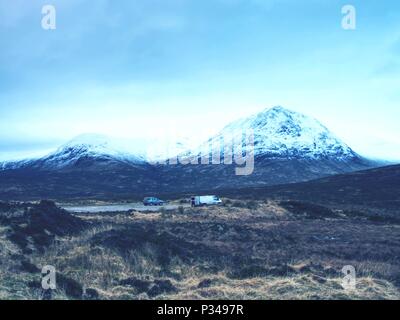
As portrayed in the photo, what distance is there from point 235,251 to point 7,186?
130m

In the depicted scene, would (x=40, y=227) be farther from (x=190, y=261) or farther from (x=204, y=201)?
(x=204, y=201)

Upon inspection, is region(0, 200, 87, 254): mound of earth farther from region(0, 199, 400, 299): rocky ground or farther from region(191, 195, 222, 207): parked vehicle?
region(191, 195, 222, 207): parked vehicle

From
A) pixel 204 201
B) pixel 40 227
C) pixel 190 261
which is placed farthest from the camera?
pixel 204 201

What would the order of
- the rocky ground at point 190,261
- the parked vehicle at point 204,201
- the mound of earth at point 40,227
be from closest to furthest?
1. the rocky ground at point 190,261
2. the mound of earth at point 40,227
3. the parked vehicle at point 204,201

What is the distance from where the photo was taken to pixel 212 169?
184625mm

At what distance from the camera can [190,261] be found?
18688 mm

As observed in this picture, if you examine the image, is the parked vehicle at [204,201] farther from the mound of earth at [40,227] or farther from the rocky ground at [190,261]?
the mound of earth at [40,227]

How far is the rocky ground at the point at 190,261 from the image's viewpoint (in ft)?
45.6

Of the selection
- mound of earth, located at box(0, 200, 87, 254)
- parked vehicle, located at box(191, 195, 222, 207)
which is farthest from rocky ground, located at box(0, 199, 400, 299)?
parked vehicle, located at box(191, 195, 222, 207)

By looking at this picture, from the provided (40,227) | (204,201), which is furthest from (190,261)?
(204,201)

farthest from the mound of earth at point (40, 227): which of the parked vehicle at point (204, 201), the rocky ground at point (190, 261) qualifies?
the parked vehicle at point (204, 201)
